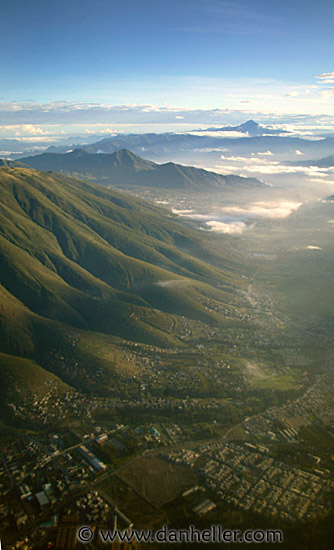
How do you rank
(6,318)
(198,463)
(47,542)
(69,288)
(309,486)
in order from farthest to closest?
(69,288) → (6,318) → (198,463) → (309,486) → (47,542)

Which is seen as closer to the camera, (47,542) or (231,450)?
(47,542)

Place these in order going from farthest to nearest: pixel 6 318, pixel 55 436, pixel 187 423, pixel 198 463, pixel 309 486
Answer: pixel 6 318, pixel 187 423, pixel 55 436, pixel 198 463, pixel 309 486

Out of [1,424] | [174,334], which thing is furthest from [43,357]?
[174,334]

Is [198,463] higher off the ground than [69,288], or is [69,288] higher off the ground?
[69,288]

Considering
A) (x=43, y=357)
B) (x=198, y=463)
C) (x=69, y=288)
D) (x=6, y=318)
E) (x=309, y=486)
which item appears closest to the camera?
(x=309, y=486)

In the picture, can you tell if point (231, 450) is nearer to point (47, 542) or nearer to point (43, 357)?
point (47, 542)

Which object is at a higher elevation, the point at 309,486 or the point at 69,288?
the point at 69,288

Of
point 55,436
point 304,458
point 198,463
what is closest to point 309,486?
point 304,458

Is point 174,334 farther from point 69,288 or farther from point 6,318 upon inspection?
point 6,318

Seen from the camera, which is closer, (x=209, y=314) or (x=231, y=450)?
(x=231, y=450)
